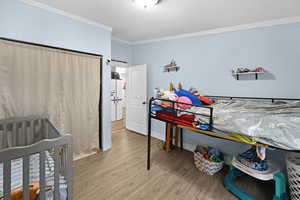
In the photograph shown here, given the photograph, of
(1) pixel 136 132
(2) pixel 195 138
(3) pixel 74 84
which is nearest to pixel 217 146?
(2) pixel 195 138

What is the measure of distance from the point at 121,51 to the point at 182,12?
1.98 m

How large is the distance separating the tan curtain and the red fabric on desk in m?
1.31

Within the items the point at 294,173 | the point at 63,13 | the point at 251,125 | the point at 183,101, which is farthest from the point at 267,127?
the point at 63,13

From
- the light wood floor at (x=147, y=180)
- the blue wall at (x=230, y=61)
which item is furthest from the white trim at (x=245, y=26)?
the light wood floor at (x=147, y=180)


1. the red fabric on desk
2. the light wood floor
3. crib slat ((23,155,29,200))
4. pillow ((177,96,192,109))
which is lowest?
the light wood floor

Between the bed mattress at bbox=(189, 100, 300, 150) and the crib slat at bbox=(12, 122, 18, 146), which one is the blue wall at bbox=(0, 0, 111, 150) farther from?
the bed mattress at bbox=(189, 100, 300, 150)

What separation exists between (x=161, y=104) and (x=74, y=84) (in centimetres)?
148

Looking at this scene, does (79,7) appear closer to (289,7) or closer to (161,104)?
(161,104)

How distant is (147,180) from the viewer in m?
2.01

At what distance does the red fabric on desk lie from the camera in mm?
1719

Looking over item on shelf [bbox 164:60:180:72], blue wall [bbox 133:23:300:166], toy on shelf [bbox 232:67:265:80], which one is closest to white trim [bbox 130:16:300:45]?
blue wall [bbox 133:23:300:166]

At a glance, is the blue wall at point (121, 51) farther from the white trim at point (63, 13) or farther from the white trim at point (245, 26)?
the white trim at point (245, 26)

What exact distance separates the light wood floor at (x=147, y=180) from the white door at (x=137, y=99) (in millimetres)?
1127

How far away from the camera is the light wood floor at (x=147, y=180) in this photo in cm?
175
